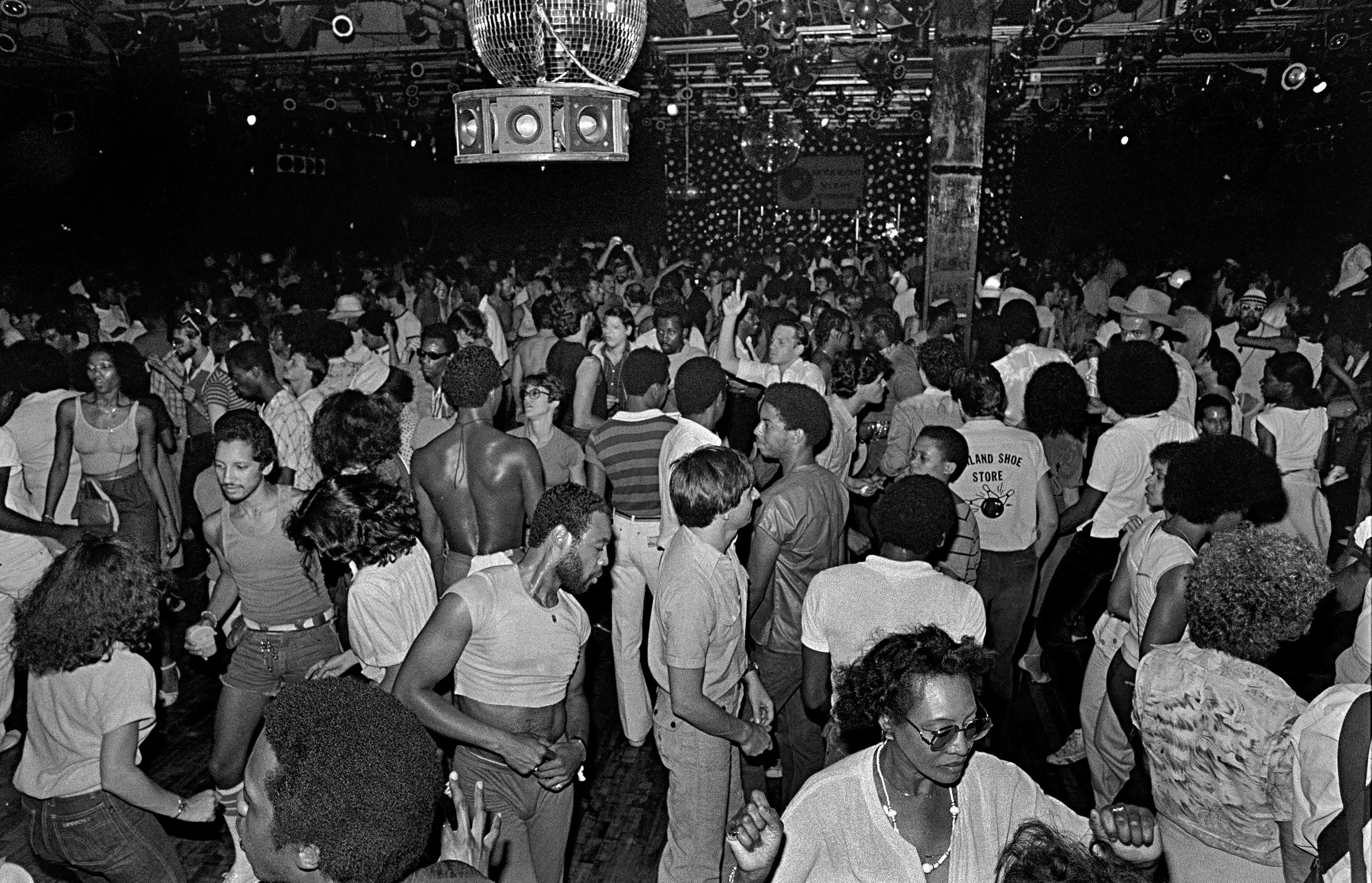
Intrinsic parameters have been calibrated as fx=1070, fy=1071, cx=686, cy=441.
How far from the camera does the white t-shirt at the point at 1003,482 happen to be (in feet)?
12.4

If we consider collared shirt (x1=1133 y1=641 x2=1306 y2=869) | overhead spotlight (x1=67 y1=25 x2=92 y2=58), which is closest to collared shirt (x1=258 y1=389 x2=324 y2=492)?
collared shirt (x1=1133 y1=641 x2=1306 y2=869)

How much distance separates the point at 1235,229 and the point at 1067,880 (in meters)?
14.3

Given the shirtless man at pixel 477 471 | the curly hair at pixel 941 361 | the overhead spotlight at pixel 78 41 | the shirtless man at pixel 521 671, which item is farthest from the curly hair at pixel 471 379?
the overhead spotlight at pixel 78 41

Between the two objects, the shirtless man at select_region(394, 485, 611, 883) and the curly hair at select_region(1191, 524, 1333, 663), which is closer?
the curly hair at select_region(1191, 524, 1333, 663)

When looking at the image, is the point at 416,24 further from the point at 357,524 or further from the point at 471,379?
the point at 357,524

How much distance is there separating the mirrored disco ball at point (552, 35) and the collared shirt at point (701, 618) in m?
1.48

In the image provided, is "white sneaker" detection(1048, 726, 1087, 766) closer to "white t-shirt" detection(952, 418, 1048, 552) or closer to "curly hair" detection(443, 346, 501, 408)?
"white t-shirt" detection(952, 418, 1048, 552)

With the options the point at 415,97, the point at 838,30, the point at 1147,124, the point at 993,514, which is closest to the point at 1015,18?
the point at 838,30

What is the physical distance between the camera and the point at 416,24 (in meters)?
9.09

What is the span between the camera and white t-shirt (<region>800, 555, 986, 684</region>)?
99.9 inches

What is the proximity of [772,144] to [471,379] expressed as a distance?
6454 mm

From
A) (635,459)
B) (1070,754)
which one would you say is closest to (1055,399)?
(1070,754)

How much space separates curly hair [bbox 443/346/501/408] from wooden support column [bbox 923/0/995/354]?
3.84 meters

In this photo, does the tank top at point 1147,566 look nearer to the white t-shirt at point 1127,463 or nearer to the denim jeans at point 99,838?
the white t-shirt at point 1127,463
